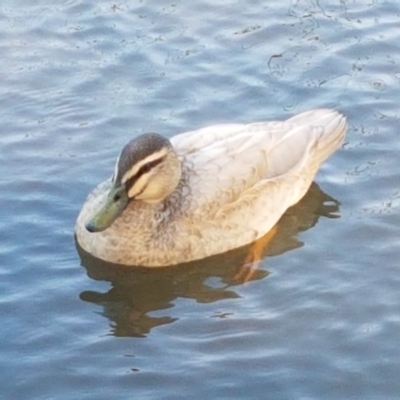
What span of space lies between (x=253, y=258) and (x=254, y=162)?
2.45 feet

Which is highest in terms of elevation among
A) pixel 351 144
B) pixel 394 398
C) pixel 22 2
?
pixel 22 2

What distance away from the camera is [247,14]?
13805 mm

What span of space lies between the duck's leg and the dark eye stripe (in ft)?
3.04

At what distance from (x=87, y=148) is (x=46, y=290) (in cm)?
185

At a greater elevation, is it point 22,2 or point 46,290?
point 22,2

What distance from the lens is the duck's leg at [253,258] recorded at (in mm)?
10680

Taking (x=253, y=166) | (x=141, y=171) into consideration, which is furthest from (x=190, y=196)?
(x=253, y=166)

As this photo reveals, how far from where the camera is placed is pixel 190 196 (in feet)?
36.0

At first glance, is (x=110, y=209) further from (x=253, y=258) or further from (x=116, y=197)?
(x=253, y=258)

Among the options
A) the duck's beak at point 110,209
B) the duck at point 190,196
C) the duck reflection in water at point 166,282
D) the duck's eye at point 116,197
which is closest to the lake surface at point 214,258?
the duck reflection in water at point 166,282

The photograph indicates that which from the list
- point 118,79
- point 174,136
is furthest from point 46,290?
point 118,79

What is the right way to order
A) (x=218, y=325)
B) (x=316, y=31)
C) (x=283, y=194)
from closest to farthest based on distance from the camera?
1. (x=218, y=325)
2. (x=283, y=194)
3. (x=316, y=31)

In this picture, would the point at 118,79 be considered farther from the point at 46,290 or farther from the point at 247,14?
the point at 46,290

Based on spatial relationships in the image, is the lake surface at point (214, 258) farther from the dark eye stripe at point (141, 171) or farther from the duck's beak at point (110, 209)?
the dark eye stripe at point (141, 171)
